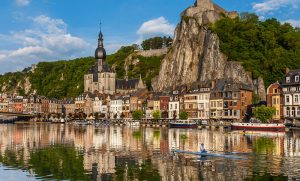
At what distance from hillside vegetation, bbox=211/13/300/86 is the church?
42172mm

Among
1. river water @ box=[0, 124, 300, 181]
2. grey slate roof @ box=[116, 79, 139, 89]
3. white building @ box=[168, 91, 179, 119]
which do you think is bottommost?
river water @ box=[0, 124, 300, 181]

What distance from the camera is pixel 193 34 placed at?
11994 centimetres

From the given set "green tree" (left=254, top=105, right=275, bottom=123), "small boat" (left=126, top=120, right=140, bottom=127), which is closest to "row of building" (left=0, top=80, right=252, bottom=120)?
"small boat" (left=126, top=120, right=140, bottom=127)

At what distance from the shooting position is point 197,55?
117 m

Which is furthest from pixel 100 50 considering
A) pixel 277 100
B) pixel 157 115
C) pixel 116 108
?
pixel 277 100

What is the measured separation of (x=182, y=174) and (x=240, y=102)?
213 feet

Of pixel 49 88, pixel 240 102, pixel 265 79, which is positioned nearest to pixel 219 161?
pixel 240 102

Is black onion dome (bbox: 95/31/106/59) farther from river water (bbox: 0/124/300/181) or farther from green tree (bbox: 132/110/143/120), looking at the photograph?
river water (bbox: 0/124/300/181)

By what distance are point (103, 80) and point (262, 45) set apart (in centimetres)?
6194

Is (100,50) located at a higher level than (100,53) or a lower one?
higher

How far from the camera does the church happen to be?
151 m

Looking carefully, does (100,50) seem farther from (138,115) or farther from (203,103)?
(203,103)

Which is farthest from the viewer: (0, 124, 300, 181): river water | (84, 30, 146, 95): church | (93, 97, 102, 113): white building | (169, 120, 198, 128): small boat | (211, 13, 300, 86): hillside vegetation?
(84, 30, 146, 95): church

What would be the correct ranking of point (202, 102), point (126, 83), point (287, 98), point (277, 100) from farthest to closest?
point (126, 83) < point (202, 102) < point (277, 100) < point (287, 98)
